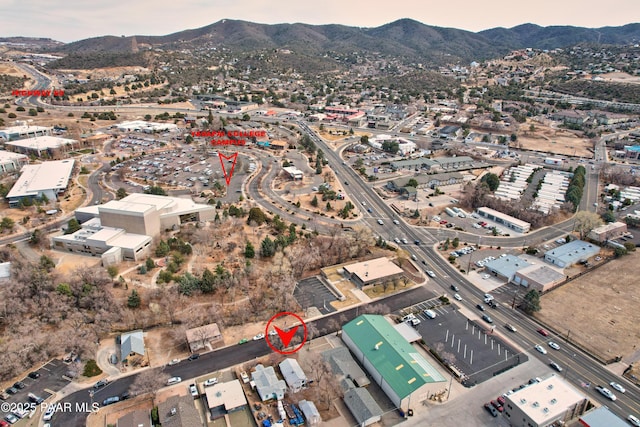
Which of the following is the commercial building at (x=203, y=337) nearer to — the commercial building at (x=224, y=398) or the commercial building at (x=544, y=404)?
the commercial building at (x=224, y=398)

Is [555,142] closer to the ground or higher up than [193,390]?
higher up

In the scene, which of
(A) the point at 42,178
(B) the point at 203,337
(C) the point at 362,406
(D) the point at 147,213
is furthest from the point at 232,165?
(C) the point at 362,406

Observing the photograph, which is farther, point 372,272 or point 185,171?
point 185,171

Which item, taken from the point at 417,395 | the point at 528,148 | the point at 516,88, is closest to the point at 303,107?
the point at 528,148

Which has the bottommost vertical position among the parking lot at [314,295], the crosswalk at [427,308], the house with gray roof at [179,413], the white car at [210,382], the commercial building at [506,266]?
the white car at [210,382]

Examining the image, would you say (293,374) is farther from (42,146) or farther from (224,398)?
(42,146)

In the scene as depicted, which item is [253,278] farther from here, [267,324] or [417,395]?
[417,395]
